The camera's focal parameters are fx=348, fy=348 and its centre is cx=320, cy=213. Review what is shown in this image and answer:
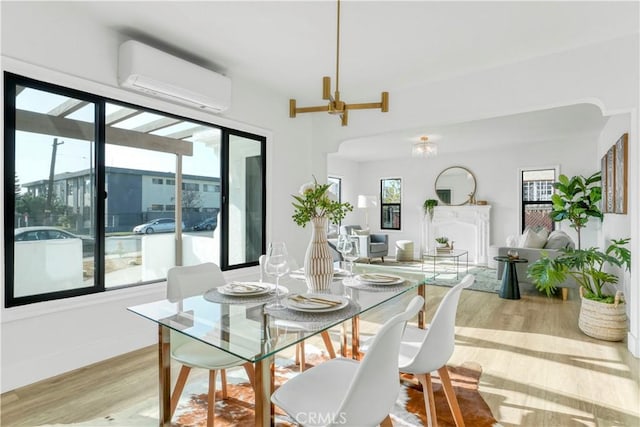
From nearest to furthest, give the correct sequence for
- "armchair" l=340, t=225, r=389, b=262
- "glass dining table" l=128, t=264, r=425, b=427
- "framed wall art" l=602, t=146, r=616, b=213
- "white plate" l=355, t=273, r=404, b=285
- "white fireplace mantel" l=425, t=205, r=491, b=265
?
"glass dining table" l=128, t=264, r=425, b=427 → "white plate" l=355, t=273, r=404, b=285 → "framed wall art" l=602, t=146, r=616, b=213 → "white fireplace mantel" l=425, t=205, r=491, b=265 → "armchair" l=340, t=225, r=389, b=262

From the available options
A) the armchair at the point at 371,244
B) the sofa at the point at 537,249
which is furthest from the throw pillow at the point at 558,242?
the armchair at the point at 371,244

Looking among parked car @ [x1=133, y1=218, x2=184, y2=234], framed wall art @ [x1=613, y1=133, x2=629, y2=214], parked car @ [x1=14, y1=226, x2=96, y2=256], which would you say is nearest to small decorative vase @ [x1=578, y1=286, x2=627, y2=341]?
framed wall art @ [x1=613, y1=133, x2=629, y2=214]

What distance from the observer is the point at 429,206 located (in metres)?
8.12

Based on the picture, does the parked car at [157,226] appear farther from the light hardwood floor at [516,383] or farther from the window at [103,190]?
the light hardwood floor at [516,383]

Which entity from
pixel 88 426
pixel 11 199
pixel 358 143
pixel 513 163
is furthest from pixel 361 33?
pixel 513 163

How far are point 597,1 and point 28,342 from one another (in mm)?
4299

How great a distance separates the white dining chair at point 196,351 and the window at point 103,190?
104 centimetres

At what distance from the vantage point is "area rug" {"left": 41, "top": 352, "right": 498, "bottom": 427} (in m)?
1.83

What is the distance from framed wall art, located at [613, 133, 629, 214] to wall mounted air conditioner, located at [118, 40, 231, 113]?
3.69m

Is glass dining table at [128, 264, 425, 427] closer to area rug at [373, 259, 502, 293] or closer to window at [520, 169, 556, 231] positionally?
area rug at [373, 259, 502, 293]

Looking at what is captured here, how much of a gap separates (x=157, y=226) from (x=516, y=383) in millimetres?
3034

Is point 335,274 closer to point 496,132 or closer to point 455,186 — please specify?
point 496,132

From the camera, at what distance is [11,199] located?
85.6 inches

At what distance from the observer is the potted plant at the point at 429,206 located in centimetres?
809
